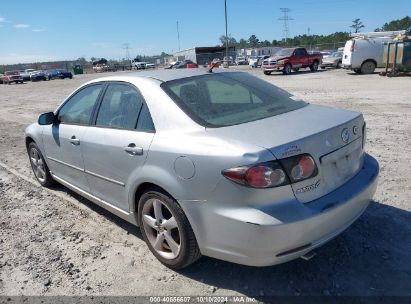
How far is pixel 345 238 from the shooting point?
3.58 m

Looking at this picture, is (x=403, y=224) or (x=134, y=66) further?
(x=134, y=66)

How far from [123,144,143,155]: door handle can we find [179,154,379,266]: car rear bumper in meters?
0.64

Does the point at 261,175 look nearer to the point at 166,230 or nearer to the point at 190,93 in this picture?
the point at 166,230

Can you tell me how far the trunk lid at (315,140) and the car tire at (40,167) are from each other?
3310 mm

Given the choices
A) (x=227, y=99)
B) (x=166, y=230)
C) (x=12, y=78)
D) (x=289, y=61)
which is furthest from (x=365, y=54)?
(x=12, y=78)

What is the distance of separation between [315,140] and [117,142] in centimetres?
173

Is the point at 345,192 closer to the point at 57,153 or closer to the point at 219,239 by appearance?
the point at 219,239

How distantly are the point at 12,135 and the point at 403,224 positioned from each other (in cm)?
997

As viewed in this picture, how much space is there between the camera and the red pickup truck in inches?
1142

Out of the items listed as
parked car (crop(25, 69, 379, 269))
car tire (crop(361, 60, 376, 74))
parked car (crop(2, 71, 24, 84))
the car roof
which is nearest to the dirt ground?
parked car (crop(25, 69, 379, 269))

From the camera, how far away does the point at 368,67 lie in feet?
78.4

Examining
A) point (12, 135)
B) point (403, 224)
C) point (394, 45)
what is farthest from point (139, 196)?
point (394, 45)

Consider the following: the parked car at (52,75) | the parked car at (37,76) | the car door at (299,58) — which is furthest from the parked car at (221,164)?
the parked car at (52,75)

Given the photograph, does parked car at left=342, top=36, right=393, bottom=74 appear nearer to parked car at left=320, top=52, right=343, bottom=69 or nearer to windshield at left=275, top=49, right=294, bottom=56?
windshield at left=275, top=49, right=294, bottom=56
